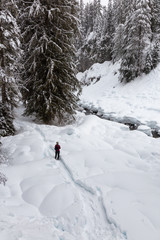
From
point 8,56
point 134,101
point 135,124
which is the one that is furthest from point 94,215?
point 134,101

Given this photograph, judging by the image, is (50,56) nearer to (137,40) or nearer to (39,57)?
(39,57)

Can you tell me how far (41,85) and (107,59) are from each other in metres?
33.8

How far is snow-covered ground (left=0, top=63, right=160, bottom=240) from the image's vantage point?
3.95m

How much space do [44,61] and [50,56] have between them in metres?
0.65

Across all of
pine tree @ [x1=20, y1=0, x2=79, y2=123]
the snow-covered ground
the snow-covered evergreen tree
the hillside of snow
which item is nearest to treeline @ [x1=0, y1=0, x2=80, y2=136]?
pine tree @ [x1=20, y1=0, x2=79, y2=123]

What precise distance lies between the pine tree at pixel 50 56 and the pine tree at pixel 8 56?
1.19 m

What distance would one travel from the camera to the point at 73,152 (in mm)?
7828

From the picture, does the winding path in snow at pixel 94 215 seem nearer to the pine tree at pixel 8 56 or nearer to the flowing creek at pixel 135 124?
the pine tree at pixel 8 56

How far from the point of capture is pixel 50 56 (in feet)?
36.5

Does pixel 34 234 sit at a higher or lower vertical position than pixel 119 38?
lower

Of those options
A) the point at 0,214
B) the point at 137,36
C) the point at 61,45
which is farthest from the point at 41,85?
the point at 137,36

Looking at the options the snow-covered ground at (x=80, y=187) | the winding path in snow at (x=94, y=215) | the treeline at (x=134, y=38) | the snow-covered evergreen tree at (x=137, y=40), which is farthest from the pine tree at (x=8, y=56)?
the snow-covered evergreen tree at (x=137, y=40)

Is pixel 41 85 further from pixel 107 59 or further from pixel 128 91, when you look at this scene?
pixel 107 59

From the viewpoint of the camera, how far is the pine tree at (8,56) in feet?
28.0
